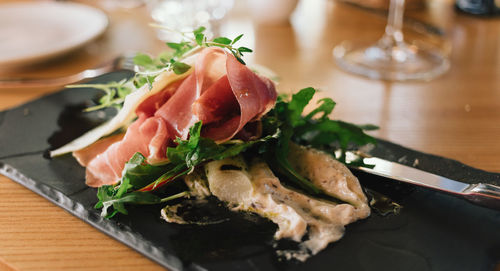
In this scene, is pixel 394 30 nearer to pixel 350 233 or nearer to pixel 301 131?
pixel 301 131

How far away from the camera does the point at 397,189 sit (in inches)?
40.3

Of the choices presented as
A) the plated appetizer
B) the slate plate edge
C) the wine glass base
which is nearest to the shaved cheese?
the plated appetizer

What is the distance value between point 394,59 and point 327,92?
1.33 ft

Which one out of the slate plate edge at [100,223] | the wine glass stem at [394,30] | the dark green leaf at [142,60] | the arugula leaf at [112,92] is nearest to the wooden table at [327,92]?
the slate plate edge at [100,223]

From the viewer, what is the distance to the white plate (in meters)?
2.00

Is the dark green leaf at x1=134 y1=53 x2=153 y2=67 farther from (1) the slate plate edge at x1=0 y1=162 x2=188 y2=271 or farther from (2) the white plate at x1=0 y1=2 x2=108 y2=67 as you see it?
(2) the white plate at x1=0 y1=2 x2=108 y2=67

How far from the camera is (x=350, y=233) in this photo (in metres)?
0.90

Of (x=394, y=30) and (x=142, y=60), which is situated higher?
(x=142, y=60)

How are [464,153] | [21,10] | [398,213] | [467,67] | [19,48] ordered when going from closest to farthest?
[398,213], [464,153], [467,67], [19,48], [21,10]

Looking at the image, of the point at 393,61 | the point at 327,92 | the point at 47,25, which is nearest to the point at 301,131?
the point at 327,92

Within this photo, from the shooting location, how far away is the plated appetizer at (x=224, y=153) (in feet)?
3.14

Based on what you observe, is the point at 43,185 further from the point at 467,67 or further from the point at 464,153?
the point at 467,67

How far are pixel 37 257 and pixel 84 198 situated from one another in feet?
0.53

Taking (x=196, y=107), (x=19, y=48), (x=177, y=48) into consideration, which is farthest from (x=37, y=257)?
(x=19, y=48)
